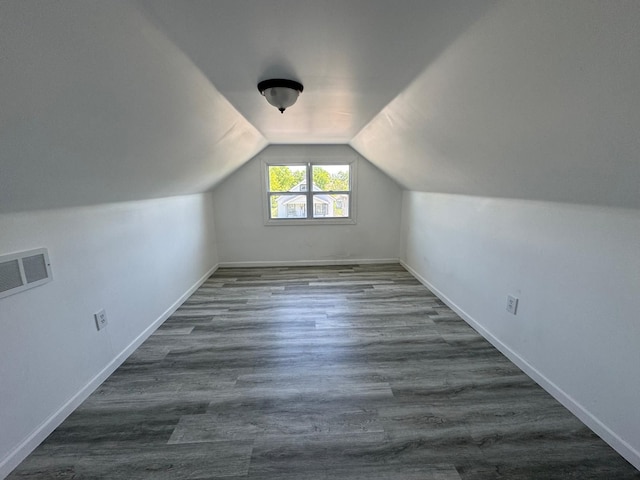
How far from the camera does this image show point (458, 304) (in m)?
2.73

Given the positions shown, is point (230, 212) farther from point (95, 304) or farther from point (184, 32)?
point (184, 32)

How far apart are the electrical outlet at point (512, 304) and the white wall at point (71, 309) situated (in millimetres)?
2977

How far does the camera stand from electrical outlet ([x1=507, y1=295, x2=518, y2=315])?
6.48 feet

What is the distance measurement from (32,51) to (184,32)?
1.64 feet

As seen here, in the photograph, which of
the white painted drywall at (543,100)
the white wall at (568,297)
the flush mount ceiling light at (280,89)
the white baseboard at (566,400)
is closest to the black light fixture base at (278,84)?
the flush mount ceiling light at (280,89)

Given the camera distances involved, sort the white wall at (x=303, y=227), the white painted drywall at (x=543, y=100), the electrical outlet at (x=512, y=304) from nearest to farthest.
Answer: the white painted drywall at (x=543, y=100)
the electrical outlet at (x=512, y=304)
the white wall at (x=303, y=227)

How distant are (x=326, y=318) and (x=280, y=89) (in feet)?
6.65

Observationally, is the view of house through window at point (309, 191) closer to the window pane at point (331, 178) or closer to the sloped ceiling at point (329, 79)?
the window pane at point (331, 178)

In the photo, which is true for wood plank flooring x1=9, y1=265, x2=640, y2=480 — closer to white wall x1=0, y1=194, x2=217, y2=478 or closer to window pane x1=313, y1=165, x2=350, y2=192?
white wall x1=0, y1=194, x2=217, y2=478

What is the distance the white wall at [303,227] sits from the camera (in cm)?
418

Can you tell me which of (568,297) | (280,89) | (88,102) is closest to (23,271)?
(88,102)

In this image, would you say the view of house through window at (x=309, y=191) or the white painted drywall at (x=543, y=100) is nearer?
the white painted drywall at (x=543, y=100)

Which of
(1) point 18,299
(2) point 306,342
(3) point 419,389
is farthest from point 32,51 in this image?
(3) point 419,389

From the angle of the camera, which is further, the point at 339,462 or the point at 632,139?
the point at 339,462
